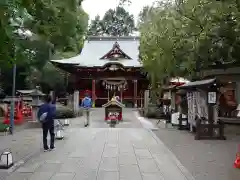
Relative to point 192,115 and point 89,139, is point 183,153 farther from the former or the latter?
point 192,115

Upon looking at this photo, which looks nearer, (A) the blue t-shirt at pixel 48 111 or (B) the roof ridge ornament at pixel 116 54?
(A) the blue t-shirt at pixel 48 111

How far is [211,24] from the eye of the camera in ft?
36.7

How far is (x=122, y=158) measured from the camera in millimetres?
9047

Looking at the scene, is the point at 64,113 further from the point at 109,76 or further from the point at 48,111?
the point at 48,111

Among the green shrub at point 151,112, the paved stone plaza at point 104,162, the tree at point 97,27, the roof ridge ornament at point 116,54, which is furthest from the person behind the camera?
the tree at point 97,27

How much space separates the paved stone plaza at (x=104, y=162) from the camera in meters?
7.17

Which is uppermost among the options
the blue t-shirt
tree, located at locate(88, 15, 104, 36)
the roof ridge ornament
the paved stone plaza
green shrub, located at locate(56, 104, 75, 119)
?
tree, located at locate(88, 15, 104, 36)

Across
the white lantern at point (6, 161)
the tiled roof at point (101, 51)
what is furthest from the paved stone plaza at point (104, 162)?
the tiled roof at point (101, 51)

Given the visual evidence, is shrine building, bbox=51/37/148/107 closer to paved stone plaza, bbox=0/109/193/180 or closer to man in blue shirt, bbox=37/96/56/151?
paved stone plaza, bbox=0/109/193/180

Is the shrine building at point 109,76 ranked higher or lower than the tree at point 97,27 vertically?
lower

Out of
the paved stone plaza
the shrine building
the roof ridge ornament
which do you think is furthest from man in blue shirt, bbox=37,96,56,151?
the roof ridge ornament

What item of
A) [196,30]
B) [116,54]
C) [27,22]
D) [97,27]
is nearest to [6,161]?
[27,22]

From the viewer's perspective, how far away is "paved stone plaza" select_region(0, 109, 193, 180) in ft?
23.5

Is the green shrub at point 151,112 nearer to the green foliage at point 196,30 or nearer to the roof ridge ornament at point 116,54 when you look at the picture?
the green foliage at point 196,30
